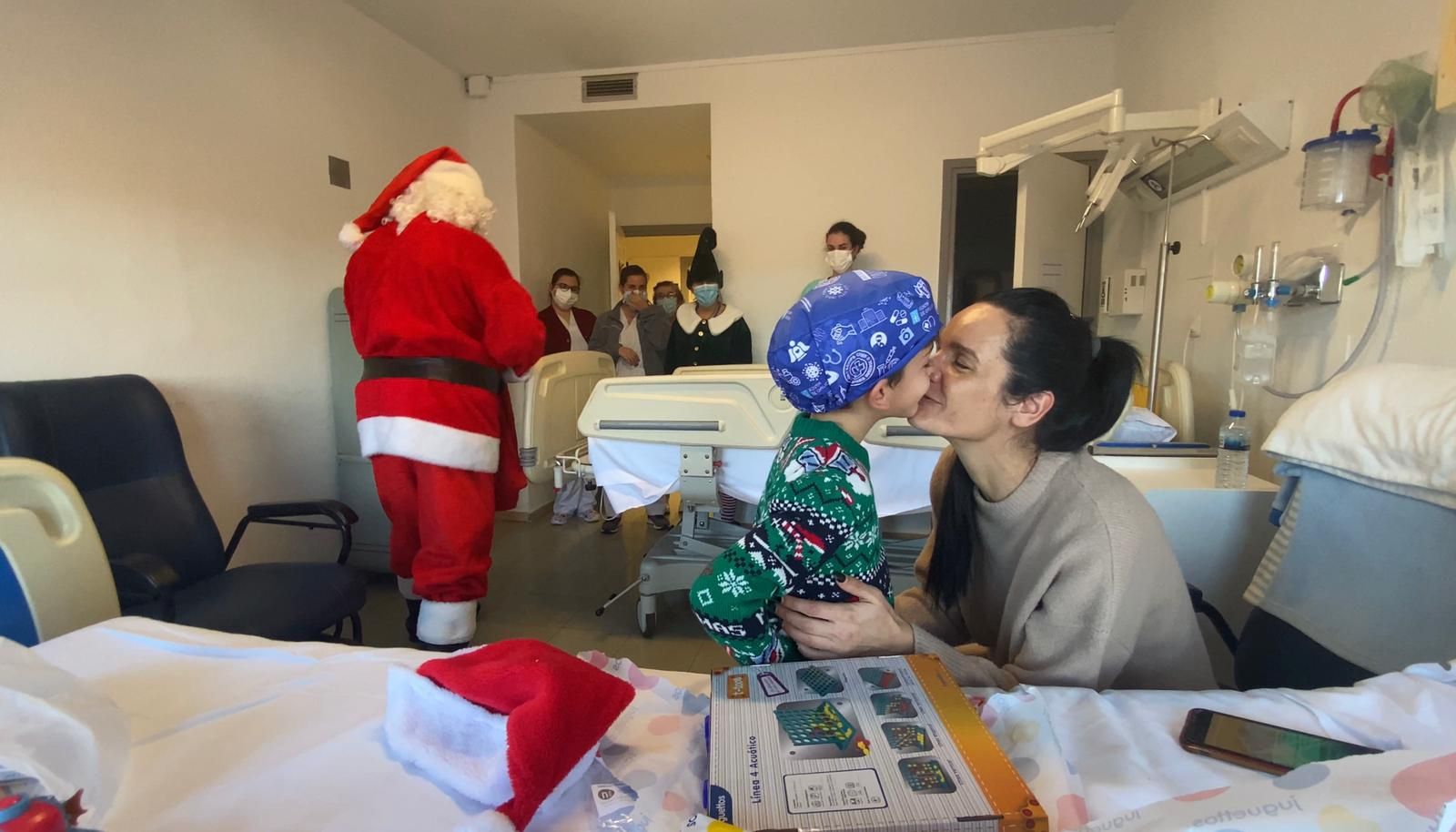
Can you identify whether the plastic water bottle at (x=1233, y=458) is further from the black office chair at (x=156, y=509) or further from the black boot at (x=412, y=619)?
the black boot at (x=412, y=619)

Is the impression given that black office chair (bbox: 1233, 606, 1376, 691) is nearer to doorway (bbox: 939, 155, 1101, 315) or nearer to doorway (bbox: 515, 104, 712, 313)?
doorway (bbox: 939, 155, 1101, 315)

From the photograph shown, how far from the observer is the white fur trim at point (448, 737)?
63 centimetres

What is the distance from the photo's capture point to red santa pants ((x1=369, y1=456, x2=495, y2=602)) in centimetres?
219

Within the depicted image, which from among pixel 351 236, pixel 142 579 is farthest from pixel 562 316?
pixel 142 579

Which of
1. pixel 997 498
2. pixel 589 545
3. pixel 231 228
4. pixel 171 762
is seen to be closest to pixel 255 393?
pixel 231 228

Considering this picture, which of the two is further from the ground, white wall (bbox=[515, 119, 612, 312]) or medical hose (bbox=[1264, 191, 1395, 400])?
white wall (bbox=[515, 119, 612, 312])

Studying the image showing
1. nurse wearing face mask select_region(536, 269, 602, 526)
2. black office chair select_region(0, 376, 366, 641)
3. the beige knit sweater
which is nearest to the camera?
the beige knit sweater

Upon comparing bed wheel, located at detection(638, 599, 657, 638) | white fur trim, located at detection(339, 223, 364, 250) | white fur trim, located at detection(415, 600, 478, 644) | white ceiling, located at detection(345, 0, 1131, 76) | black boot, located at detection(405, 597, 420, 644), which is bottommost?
bed wheel, located at detection(638, 599, 657, 638)

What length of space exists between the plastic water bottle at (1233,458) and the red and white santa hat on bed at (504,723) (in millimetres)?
1639

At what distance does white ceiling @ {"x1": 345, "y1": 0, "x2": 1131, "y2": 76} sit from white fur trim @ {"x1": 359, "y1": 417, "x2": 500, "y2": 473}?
236cm

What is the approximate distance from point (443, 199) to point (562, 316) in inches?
93.4

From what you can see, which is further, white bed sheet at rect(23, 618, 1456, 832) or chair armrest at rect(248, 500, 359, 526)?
chair armrest at rect(248, 500, 359, 526)

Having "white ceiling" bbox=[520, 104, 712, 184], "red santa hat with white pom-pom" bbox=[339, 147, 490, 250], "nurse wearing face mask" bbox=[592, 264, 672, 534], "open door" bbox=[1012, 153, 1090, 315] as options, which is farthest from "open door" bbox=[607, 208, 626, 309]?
"open door" bbox=[1012, 153, 1090, 315]

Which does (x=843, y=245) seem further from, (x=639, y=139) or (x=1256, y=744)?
(x=1256, y=744)
